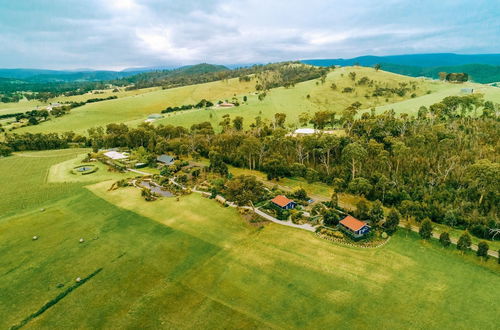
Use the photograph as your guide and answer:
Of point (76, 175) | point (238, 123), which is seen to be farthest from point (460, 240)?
point (76, 175)

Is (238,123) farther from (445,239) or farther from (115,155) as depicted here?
(445,239)

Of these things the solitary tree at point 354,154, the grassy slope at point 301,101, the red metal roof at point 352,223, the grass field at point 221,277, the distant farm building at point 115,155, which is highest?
the grassy slope at point 301,101

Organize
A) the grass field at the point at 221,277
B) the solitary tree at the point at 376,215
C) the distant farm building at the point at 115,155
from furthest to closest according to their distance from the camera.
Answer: the distant farm building at the point at 115,155 → the solitary tree at the point at 376,215 → the grass field at the point at 221,277

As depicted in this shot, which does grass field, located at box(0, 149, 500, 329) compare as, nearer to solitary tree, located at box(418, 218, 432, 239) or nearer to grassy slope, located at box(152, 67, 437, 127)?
solitary tree, located at box(418, 218, 432, 239)

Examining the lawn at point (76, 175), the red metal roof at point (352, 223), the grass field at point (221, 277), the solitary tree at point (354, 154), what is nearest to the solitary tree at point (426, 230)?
the grass field at point (221, 277)

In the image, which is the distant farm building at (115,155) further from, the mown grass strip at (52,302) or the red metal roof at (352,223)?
the red metal roof at (352,223)
